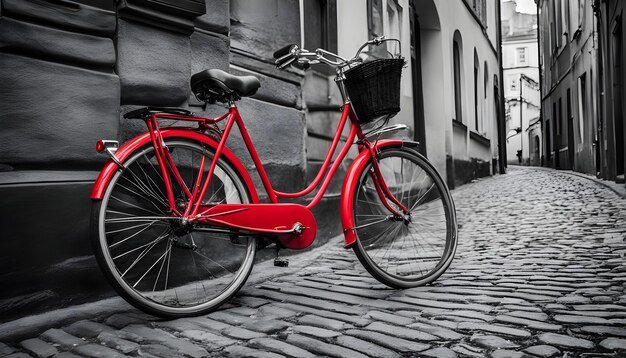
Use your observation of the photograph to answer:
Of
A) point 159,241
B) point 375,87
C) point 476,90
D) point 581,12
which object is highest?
point 581,12

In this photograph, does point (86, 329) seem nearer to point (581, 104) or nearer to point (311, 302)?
point (311, 302)

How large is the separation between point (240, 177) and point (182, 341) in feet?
2.97

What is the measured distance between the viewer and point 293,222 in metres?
3.04

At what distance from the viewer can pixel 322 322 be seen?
2611 millimetres

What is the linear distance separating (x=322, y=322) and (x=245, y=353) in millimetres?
485

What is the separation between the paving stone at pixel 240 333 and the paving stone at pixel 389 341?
14.4 inches

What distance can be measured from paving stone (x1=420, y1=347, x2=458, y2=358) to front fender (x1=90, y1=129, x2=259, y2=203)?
118 cm

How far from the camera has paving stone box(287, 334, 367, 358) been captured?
217cm

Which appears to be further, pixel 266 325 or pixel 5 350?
pixel 266 325

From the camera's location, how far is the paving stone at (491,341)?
87.6 inches

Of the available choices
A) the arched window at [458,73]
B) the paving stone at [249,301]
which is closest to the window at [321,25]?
the paving stone at [249,301]

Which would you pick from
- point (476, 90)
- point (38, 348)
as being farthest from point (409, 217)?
point (476, 90)

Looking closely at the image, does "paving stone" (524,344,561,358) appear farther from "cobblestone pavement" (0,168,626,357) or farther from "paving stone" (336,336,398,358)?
"paving stone" (336,336,398,358)

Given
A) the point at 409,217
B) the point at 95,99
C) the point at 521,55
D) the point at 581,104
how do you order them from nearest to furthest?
1. the point at 95,99
2. the point at 409,217
3. the point at 581,104
4. the point at 521,55
